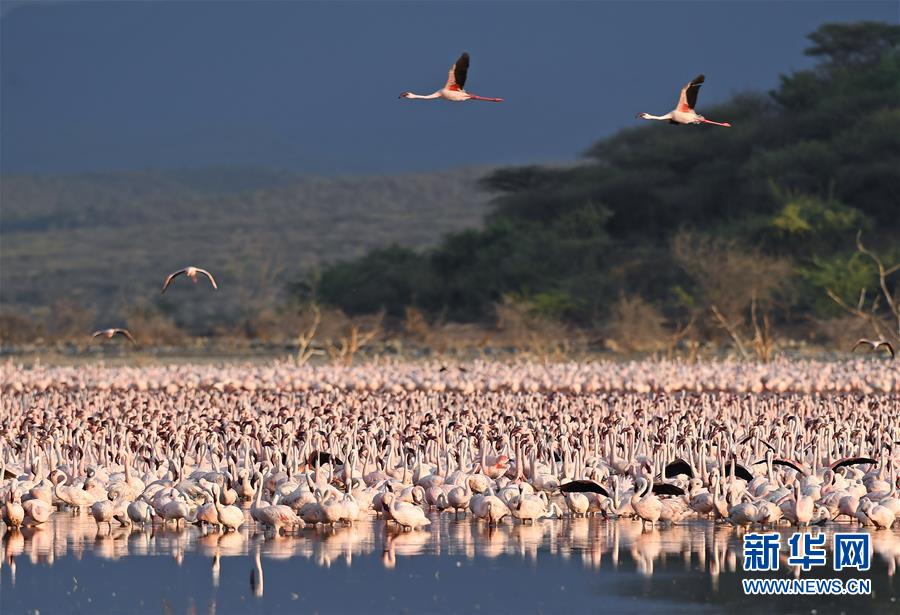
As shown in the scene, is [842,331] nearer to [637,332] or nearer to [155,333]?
[637,332]

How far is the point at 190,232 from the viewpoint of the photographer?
110 meters

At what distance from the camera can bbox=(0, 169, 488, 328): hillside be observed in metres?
87.2

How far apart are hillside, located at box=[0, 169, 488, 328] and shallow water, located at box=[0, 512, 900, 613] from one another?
4702 cm

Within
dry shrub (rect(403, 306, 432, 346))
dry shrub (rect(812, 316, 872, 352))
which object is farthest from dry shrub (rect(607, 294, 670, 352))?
dry shrub (rect(403, 306, 432, 346))

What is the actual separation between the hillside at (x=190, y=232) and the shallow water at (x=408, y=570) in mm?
47021

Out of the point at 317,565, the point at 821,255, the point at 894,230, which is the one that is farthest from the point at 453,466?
the point at 894,230

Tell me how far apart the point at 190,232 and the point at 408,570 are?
3891 inches

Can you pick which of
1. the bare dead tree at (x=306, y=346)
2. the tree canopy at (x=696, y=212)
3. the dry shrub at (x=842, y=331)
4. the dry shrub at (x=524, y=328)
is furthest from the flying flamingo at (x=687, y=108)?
the tree canopy at (x=696, y=212)

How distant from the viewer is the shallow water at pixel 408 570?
461 inches

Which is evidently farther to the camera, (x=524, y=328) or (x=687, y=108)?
(x=524, y=328)

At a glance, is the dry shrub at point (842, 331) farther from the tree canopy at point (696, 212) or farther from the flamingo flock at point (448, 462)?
the flamingo flock at point (448, 462)

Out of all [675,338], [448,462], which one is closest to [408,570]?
[448,462]

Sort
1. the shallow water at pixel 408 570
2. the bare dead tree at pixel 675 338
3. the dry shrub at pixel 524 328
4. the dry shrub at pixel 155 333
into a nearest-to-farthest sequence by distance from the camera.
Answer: the shallow water at pixel 408 570 < the bare dead tree at pixel 675 338 < the dry shrub at pixel 524 328 < the dry shrub at pixel 155 333

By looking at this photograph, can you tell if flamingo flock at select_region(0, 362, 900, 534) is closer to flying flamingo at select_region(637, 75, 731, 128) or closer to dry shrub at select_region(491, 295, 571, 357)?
flying flamingo at select_region(637, 75, 731, 128)
